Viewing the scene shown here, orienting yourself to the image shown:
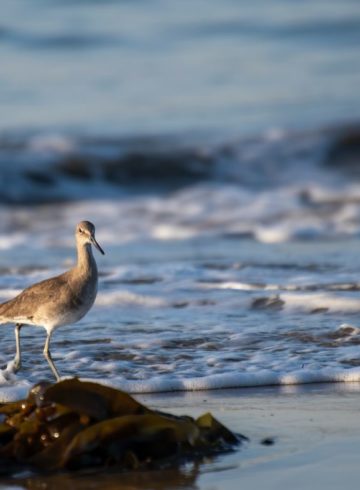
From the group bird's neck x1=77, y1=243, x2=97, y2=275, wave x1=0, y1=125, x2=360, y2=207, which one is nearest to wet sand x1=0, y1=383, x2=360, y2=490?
bird's neck x1=77, y1=243, x2=97, y2=275

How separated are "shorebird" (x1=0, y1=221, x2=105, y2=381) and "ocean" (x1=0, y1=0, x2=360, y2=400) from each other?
0.74 ft

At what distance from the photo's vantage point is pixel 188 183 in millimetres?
14453

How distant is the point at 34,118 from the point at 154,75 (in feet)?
9.34

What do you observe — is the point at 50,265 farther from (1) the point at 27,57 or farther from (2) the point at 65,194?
(1) the point at 27,57

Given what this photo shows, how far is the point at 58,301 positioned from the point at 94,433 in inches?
62.5

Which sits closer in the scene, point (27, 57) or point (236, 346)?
point (236, 346)

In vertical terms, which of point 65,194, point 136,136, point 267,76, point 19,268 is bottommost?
point 19,268

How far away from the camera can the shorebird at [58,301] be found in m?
5.55

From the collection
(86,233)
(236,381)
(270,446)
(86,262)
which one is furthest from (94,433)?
(86,233)

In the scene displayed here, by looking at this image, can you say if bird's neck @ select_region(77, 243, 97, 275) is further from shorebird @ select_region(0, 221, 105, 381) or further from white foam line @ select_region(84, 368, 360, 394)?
white foam line @ select_region(84, 368, 360, 394)

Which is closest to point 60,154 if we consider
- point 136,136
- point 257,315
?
point 136,136

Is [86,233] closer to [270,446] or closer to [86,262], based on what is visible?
[86,262]

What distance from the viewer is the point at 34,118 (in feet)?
56.5

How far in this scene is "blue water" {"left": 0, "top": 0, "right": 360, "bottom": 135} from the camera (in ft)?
56.9
